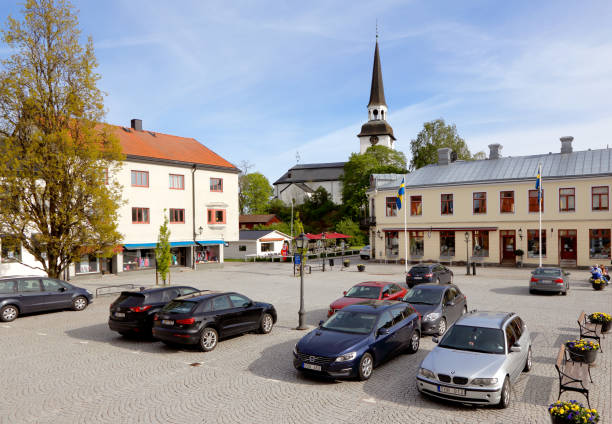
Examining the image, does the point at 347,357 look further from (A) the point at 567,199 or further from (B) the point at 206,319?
(A) the point at 567,199

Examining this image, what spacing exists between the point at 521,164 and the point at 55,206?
119 feet

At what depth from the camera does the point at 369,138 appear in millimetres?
95625

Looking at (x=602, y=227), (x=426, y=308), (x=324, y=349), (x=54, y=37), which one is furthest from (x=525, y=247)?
(x=54, y=37)

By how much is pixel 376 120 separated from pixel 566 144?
6059 centimetres

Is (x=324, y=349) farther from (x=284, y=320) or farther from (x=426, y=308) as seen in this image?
(x=284, y=320)

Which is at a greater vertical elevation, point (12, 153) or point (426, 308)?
point (12, 153)

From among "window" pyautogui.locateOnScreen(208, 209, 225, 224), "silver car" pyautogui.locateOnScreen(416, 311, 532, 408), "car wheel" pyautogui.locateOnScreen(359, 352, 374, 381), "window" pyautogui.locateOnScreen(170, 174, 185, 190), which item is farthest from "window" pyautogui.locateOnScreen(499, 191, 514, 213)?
"car wheel" pyautogui.locateOnScreen(359, 352, 374, 381)

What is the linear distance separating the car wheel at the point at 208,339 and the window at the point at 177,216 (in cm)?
2557

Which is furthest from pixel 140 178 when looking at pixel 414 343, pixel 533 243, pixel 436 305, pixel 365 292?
pixel 533 243

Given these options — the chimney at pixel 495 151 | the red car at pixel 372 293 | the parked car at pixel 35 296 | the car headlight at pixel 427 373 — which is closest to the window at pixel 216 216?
the parked car at pixel 35 296

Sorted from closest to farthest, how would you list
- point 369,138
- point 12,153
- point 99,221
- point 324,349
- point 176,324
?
point 324,349 → point 176,324 → point 12,153 → point 99,221 → point 369,138

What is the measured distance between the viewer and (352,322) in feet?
35.5

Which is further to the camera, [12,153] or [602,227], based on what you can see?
[602,227]

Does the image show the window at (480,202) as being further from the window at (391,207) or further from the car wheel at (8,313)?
the car wheel at (8,313)
